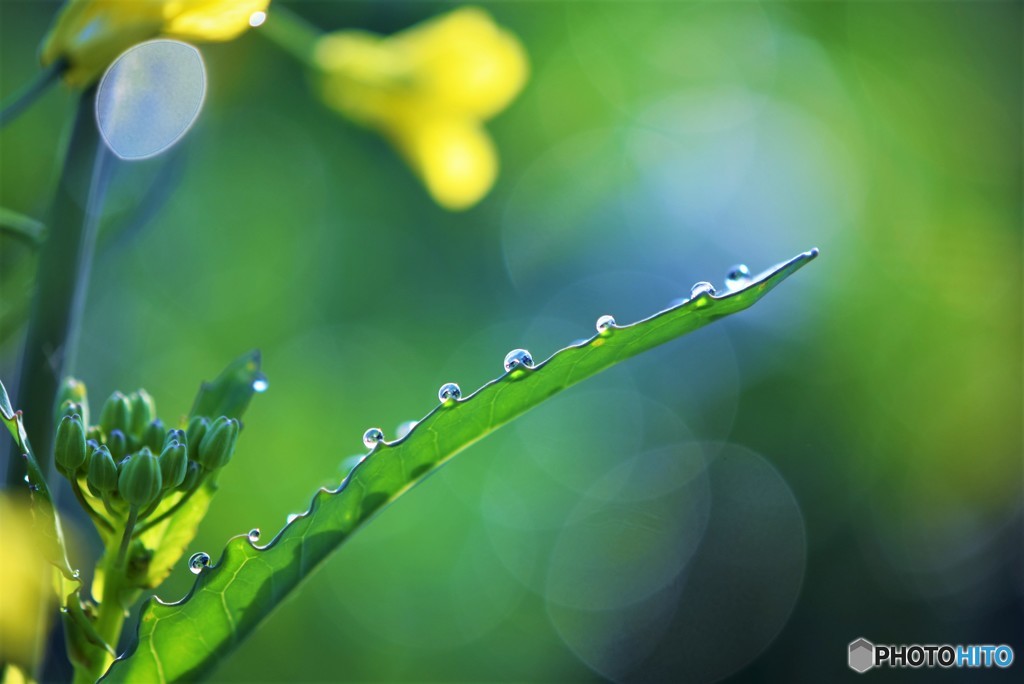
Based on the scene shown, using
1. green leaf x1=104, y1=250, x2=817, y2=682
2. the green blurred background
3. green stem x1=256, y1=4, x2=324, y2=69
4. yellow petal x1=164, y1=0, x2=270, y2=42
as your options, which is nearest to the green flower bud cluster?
green leaf x1=104, y1=250, x2=817, y2=682

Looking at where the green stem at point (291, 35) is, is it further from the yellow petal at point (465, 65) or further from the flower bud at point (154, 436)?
the flower bud at point (154, 436)

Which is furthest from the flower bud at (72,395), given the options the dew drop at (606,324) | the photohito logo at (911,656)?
the photohito logo at (911,656)

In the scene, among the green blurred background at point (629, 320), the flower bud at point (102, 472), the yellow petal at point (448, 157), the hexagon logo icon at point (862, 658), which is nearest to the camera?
the flower bud at point (102, 472)

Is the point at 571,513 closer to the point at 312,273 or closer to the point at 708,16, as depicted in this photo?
the point at 312,273

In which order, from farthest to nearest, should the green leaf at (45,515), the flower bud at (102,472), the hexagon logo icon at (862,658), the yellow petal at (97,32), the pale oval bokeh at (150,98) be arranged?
the hexagon logo icon at (862,658), the pale oval bokeh at (150,98), the yellow petal at (97,32), the flower bud at (102,472), the green leaf at (45,515)

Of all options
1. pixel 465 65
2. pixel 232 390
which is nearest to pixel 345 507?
pixel 232 390

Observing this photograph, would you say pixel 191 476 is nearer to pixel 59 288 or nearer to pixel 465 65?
pixel 59 288

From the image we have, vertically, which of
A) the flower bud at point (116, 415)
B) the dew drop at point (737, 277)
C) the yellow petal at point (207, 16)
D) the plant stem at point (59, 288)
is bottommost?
the dew drop at point (737, 277)
